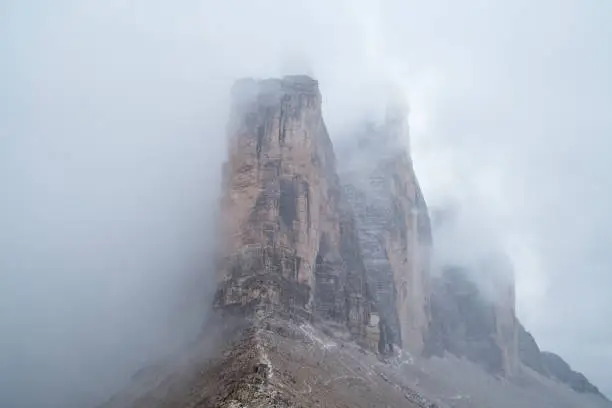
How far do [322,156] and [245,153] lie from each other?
81.8 ft

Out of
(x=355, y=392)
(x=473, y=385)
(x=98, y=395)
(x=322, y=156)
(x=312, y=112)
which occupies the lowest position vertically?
(x=473, y=385)

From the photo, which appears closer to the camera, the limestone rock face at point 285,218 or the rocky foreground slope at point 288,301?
the rocky foreground slope at point 288,301

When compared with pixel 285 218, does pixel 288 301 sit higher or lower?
lower

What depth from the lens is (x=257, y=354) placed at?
8944 centimetres

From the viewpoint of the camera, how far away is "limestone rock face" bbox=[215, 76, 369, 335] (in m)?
125

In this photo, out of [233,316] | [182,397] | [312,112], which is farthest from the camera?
[312,112]

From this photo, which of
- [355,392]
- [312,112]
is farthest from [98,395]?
[312,112]

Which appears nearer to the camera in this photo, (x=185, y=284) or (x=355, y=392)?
(x=355, y=392)

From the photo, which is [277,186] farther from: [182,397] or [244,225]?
[182,397]

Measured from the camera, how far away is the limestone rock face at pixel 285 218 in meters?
125

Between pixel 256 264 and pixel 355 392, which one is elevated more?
pixel 256 264

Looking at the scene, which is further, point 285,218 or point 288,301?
point 285,218

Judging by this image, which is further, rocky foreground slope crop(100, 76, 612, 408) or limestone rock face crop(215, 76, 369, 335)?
limestone rock face crop(215, 76, 369, 335)

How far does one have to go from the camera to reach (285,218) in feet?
445
